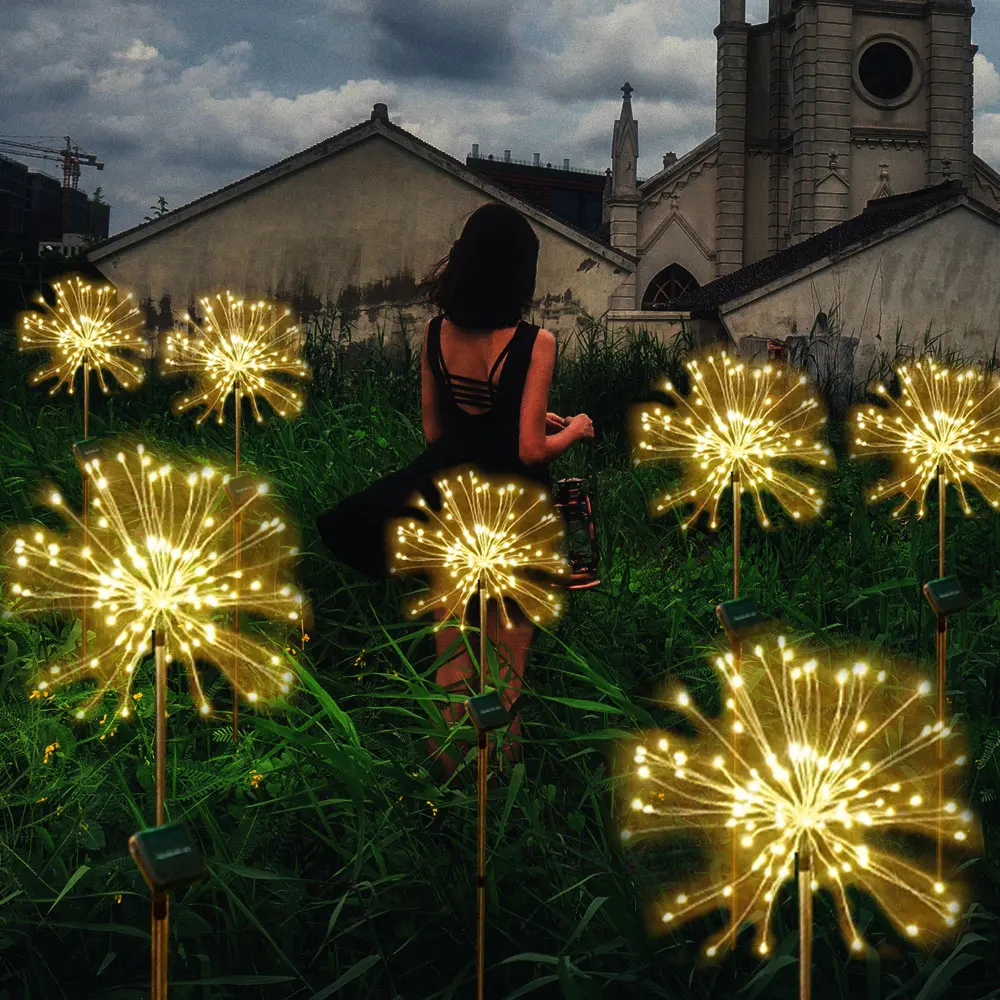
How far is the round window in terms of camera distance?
106 ft

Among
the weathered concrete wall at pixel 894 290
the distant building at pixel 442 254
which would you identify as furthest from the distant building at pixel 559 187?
the weathered concrete wall at pixel 894 290

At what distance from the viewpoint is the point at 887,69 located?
32438 mm

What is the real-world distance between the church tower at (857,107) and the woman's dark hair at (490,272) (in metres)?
29.2

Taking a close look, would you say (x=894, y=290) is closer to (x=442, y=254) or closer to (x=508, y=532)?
(x=442, y=254)

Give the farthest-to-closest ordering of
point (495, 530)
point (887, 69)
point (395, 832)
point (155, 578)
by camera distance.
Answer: point (887, 69)
point (495, 530)
point (395, 832)
point (155, 578)

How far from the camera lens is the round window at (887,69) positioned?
32344 mm


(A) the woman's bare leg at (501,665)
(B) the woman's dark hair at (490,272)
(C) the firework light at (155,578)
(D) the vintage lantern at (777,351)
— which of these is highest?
(D) the vintage lantern at (777,351)

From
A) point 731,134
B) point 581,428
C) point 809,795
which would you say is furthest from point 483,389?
point 731,134

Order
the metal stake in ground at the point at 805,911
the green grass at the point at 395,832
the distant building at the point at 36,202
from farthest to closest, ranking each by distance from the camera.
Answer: the distant building at the point at 36,202
the green grass at the point at 395,832
the metal stake in ground at the point at 805,911

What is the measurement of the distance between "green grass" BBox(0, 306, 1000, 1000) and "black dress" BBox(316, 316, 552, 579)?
51 cm

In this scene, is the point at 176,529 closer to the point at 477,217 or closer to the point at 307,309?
the point at 477,217

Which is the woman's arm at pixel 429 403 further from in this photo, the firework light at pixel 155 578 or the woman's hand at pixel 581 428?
the firework light at pixel 155 578

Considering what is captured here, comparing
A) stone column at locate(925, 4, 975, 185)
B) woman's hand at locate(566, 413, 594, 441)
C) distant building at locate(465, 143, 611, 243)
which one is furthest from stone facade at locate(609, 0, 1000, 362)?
woman's hand at locate(566, 413, 594, 441)

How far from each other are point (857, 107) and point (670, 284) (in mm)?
7393
